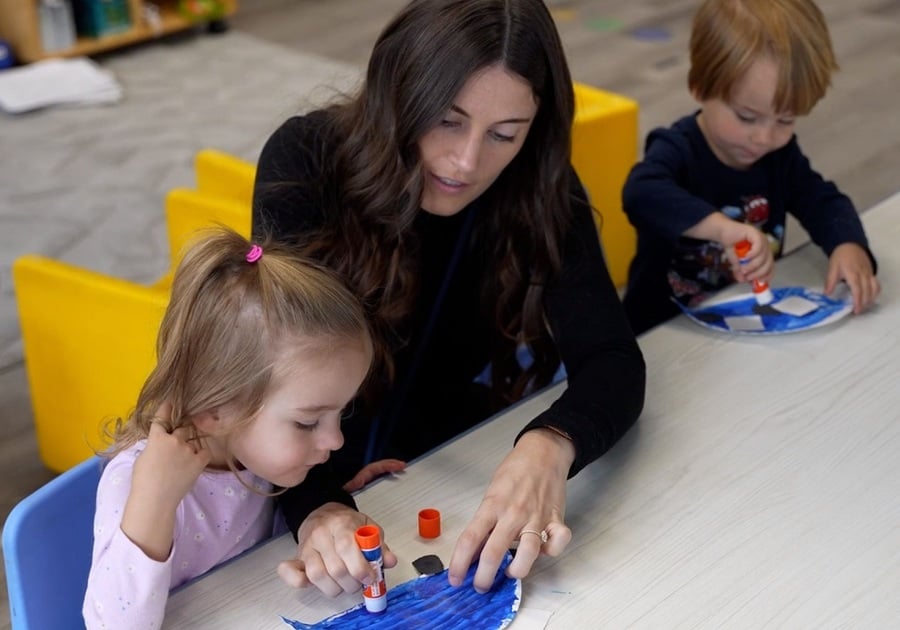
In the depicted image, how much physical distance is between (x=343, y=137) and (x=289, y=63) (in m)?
2.91

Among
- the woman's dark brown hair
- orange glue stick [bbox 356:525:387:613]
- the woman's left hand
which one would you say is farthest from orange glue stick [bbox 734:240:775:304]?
orange glue stick [bbox 356:525:387:613]

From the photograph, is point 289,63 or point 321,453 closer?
point 321,453

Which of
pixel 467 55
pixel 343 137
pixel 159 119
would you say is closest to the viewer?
pixel 467 55

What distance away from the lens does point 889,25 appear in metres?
4.52

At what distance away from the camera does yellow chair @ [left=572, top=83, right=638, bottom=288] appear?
98.0 inches

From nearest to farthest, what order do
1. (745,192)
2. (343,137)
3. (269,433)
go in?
(269,433), (343,137), (745,192)

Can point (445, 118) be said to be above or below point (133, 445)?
above

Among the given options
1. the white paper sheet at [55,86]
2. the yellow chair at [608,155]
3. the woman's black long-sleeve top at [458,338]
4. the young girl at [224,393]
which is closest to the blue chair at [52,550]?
the young girl at [224,393]

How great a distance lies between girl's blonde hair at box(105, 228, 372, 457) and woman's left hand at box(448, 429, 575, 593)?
205 mm

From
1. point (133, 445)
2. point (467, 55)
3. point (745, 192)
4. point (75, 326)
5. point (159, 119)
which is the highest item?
point (467, 55)

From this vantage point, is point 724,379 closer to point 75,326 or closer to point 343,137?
point 343,137

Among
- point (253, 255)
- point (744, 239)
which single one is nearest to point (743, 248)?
point (744, 239)

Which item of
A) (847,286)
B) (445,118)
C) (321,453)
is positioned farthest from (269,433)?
(847,286)

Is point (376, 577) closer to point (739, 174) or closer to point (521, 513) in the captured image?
point (521, 513)
